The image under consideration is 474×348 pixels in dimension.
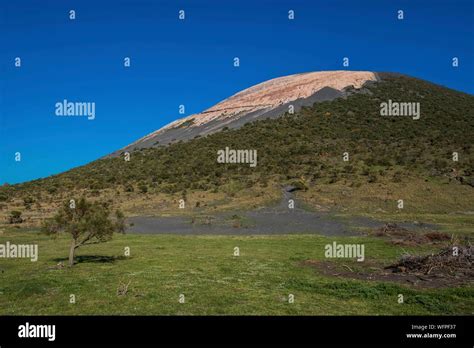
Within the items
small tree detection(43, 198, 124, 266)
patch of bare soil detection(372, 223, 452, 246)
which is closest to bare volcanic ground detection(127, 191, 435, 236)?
patch of bare soil detection(372, 223, 452, 246)

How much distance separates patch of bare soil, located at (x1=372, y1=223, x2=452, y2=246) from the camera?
26.0 metres

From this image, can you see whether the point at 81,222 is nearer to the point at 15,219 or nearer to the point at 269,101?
the point at 15,219

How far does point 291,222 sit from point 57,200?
38.7 meters

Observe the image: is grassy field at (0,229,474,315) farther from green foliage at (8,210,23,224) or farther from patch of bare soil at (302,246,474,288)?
green foliage at (8,210,23,224)

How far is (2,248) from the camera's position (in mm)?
28172

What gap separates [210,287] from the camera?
15.4 m

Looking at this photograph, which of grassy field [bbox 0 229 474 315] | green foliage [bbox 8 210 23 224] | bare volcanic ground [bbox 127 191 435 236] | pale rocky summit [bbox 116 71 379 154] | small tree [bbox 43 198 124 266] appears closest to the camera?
grassy field [bbox 0 229 474 315]

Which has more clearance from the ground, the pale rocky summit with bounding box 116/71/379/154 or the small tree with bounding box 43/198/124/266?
the pale rocky summit with bounding box 116/71/379/154

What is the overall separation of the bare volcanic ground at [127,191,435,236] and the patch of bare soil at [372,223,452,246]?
241 centimetres

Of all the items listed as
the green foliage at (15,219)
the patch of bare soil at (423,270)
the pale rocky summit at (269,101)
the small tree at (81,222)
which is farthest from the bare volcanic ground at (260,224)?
the pale rocky summit at (269,101)

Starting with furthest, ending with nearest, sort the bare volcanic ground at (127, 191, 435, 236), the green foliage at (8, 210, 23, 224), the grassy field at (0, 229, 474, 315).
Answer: the green foliage at (8, 210, 23, 224) → the bare volcanic ground at (127, 191, 435, 236) → the grassy field at (0, 229, 474, 315)

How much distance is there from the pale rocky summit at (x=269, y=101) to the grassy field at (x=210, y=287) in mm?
74419

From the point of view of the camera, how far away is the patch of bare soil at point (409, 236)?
2601 cm
